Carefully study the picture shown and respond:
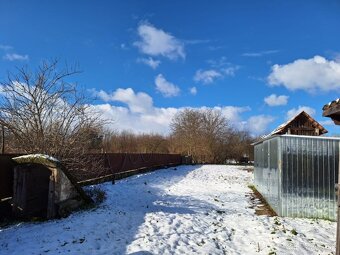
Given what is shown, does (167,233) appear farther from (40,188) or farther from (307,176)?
→ (307,176)

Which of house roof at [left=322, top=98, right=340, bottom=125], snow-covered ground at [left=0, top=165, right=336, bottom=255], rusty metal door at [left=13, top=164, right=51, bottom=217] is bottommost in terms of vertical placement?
snow-covered ground at [left=0, top=165, right=336, bottom=255]

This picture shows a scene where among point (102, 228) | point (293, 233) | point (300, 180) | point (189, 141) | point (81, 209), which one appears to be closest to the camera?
point (102, 228)

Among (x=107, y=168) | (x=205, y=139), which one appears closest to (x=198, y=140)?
(x=205, y=139)

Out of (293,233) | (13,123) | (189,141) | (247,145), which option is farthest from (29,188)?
(247,145)

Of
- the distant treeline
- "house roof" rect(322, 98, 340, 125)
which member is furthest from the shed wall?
the distant treeline

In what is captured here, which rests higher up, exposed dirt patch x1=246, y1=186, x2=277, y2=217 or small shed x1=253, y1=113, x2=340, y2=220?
small shed x1=253, y1=113, x2=340, y2=220

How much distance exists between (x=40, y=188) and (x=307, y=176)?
800 centimetres

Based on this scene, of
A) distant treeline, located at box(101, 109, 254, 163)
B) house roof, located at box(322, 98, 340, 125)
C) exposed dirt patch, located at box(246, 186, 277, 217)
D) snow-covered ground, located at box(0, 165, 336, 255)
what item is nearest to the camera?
house roof, located at box(322, 98, 340, 125)

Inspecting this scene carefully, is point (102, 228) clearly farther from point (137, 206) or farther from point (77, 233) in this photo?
point (137, 206)

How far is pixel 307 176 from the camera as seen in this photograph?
11898 millimetres

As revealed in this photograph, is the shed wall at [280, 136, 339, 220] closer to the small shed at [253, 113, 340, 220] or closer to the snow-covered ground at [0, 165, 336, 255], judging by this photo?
the small shed at [253, 113, 340, 220]

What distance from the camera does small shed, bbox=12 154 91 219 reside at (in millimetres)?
9438

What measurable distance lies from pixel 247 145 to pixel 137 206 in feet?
174

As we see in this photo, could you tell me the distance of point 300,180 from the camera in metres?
11.9
